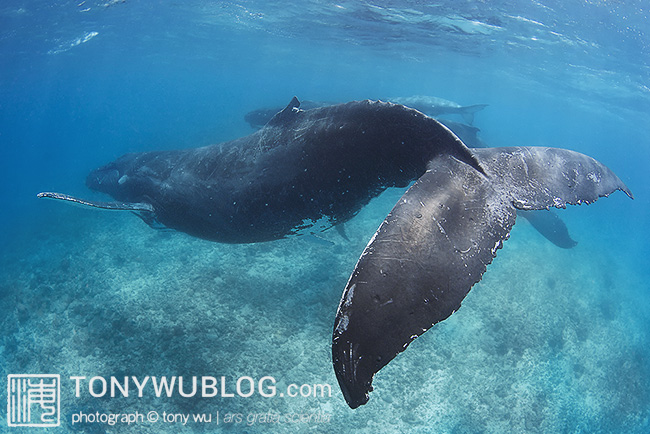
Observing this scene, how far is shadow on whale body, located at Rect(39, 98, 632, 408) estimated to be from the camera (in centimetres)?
182

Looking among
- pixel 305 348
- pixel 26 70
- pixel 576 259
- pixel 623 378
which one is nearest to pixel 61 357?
pixel 305 348

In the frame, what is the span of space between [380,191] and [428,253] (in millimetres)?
1710

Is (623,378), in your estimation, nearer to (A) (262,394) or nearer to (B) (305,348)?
(B) (305,348)

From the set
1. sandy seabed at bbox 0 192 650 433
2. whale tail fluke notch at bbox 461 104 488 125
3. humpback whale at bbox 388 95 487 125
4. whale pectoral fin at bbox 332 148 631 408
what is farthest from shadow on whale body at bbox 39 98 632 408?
whale tail fluke notch at bbox 461 104 488 125

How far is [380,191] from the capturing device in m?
3.70

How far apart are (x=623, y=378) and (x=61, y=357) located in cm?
1781

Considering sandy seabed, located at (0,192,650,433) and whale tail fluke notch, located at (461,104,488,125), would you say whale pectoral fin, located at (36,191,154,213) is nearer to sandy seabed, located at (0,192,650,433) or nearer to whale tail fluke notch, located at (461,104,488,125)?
sandy seabed, located at (0,192,650,433)

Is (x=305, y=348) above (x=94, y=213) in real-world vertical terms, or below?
above

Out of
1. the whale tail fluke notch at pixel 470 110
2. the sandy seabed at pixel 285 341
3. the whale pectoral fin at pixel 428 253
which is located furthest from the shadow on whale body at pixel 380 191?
the whale tail fluke notch at pixel 470 110

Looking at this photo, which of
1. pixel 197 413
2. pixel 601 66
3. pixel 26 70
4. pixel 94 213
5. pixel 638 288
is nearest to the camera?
pixel 197 413

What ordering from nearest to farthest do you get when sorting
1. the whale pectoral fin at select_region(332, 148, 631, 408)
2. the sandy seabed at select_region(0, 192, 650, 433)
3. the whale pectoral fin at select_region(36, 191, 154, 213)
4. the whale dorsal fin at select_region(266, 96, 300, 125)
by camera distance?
1. the whale pectoral fin at select_region(332, 148, 631, 408)
2. the whale dorsal fin at select_region(266, 96, 300, 125)
3. the whale pectoral fin at select_region(36, 191, 154, 213)
4. the sandy seabed at select_region(0, 192, 650, 433)

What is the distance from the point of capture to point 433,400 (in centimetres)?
866

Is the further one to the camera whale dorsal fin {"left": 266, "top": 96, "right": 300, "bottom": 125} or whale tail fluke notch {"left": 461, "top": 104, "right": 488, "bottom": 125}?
whale tail fluke notch {"left": 461, "top": 104, "right": 488, "bottom": 125}

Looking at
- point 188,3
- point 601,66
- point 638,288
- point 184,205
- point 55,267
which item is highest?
point 188,3
